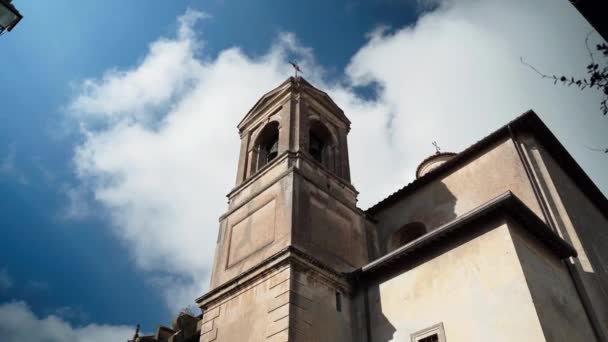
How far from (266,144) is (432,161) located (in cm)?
751

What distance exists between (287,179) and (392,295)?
3622 mm

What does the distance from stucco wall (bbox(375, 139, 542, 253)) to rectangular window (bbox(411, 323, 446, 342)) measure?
10.7 feet

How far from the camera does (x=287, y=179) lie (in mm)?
10969

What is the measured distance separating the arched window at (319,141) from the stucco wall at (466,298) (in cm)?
533

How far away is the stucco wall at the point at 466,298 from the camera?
23.2 ft

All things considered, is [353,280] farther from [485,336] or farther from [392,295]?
[485,336]

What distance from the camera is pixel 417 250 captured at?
9062 mm

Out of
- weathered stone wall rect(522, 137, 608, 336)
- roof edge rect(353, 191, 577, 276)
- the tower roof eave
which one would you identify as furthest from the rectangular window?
the tower roof eave

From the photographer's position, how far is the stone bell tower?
29.6 ft

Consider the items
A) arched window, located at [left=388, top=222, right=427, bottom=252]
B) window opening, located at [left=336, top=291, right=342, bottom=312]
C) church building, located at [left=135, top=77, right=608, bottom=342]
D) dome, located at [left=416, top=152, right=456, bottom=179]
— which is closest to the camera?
church building, located at [left=135, top=77, right=608, bottom=342]

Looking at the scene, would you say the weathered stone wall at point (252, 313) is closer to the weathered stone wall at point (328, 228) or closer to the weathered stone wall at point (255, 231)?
the weathered stone wall at point (255, 231)

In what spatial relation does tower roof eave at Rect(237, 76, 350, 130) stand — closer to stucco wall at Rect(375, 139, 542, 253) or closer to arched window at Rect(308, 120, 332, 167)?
arched window at Rect(308, 120, 332, 167)

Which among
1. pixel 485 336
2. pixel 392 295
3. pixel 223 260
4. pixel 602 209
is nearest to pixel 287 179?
pixel 223 260

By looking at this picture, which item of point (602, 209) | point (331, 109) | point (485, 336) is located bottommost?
point (485, 336)
